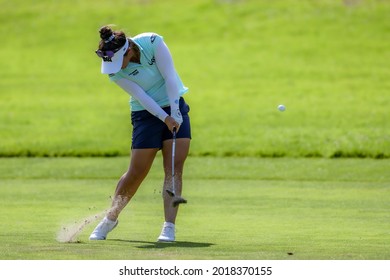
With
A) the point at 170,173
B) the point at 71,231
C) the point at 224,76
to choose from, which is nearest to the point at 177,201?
the point at 170,173

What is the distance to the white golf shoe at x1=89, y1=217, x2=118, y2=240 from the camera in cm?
1022

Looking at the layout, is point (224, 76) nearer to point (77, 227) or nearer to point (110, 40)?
point (77, 227)

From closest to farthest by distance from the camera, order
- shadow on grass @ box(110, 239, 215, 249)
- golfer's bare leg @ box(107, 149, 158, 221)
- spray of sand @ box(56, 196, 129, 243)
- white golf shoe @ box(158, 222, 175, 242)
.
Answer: shadow on grass @ box(110, 239, 215, 249) < white golf shoe @ box(158, 222, 175, 242) < spray of sand @ box(56, 196, 129, 243) < golfer's bare leg @ box(107, 149, 158, 221)

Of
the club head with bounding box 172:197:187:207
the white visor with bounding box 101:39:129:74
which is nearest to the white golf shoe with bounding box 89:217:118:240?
the club head with bounding box 172:197:187:207

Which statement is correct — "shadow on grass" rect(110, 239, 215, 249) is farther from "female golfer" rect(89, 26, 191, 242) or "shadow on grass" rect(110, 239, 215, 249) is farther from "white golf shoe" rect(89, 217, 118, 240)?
"white golf shoe" rect(89, 217, 118, 240)

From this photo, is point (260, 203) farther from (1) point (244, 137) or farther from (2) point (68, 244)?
(1) point (244, 137)

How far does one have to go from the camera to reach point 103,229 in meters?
10.3

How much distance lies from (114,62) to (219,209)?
13.4ft

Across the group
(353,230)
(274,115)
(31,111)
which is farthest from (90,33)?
(353,230)

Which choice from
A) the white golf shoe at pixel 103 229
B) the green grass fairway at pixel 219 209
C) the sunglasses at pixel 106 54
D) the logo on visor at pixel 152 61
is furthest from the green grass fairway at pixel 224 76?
the sunglasses at pixel 106 54

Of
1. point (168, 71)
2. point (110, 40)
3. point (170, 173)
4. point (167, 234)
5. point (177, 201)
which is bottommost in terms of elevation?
point (167, 234)
